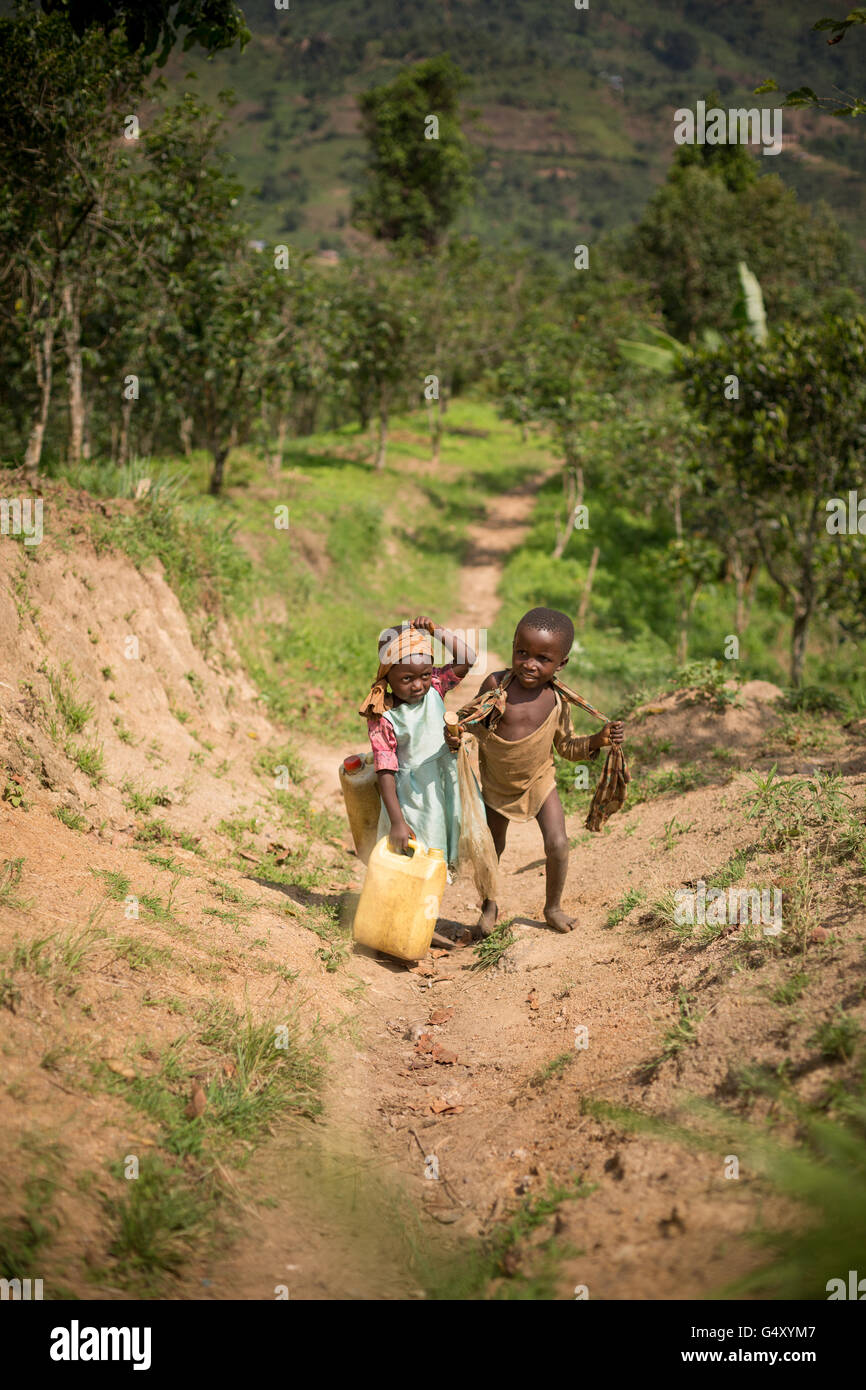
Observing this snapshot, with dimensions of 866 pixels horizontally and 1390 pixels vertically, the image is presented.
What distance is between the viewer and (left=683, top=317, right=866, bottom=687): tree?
1188cm

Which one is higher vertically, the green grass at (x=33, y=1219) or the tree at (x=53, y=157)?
the tree at (x=53, y=157)

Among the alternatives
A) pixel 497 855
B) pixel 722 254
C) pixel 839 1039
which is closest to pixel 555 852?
pixel 497 855

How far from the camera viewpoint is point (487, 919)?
5.24 m

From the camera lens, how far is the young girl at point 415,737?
15.5 feet

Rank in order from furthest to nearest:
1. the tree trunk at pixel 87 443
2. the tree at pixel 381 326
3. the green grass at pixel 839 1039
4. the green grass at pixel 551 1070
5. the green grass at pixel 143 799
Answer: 1. the tree at pixel 381 326
2. the tree trunk at pixel 87 443
3. the green grass at pixel 143 799
4. the green grass at pixel 551 1070
5. the green grass at pixel 839 1039

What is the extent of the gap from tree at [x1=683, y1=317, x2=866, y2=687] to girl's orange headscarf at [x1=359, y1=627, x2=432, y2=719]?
848cm

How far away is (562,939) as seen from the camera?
488cm

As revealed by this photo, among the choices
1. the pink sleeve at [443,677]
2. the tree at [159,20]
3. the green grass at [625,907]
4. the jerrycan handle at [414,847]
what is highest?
the tree at [159,20]

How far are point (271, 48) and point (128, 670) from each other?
6921 inches

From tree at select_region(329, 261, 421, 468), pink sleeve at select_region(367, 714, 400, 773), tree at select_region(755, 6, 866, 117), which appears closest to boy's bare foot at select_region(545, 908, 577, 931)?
pink sleeve at select_region(367, 714, 400, 773)

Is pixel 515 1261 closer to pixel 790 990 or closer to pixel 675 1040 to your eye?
pixel 675 1040

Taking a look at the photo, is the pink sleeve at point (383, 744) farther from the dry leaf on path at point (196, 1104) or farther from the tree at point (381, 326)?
the tree at point (381, 326)

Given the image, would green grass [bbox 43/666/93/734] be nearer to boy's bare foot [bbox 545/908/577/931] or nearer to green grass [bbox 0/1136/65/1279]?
boy's bare foot [bbox 545/908/577/931]

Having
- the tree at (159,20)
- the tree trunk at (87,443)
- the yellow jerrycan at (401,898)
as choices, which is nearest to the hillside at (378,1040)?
the yellow jerrycan at (401,898)
